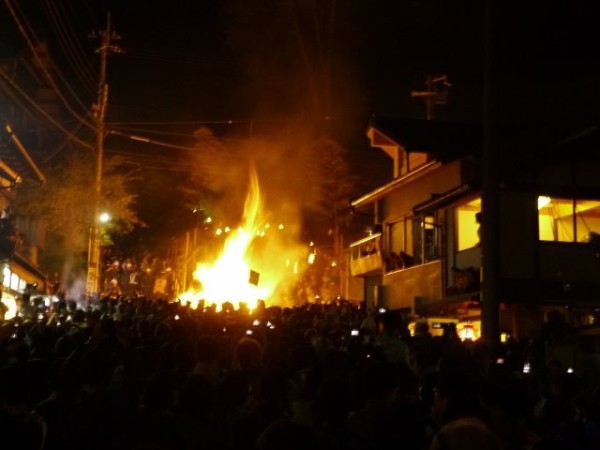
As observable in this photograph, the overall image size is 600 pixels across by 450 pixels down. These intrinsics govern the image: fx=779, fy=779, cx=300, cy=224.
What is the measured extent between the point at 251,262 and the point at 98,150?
11785 millimetres

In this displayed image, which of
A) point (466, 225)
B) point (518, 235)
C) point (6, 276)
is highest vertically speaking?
point (466, 225)

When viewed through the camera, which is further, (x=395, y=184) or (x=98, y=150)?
(x=98, y=150)

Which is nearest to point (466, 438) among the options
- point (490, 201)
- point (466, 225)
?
point (490, 201)

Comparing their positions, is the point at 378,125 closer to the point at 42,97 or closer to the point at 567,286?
the point at 567,286

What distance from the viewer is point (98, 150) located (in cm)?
2889

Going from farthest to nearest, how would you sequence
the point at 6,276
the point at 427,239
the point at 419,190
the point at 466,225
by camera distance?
the point at 6,276 → the point at 419,190 → the point at 427,239 → the point at 466,225

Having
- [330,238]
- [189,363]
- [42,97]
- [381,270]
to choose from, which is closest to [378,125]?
[381,270]

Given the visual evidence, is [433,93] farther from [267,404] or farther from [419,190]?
[267,404]

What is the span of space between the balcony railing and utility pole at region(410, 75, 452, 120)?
5404 millimetres

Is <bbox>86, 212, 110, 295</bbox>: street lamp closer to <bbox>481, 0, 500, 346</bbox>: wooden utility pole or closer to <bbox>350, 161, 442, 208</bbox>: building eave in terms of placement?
<bbox>350, 161, 442, 208</bbox>: building eave

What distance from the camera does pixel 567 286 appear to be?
20.1 metres

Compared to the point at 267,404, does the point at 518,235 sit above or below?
above

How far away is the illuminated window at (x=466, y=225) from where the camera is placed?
22.0 m

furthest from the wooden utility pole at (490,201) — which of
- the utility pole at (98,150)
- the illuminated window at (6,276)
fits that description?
the illuminated window at (6,276)
